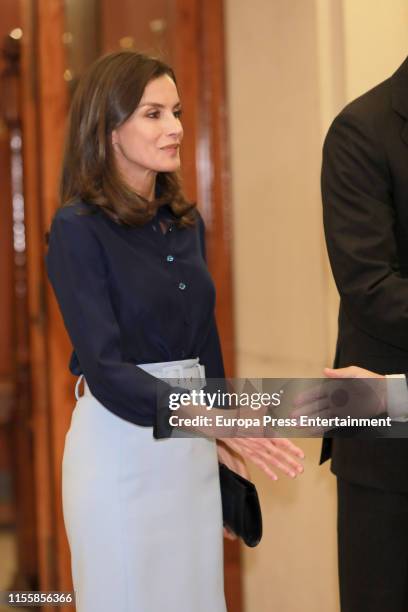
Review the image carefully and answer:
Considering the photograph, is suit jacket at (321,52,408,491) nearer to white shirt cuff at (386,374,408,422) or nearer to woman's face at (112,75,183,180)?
white shirt cuff at (386,374,408,422)

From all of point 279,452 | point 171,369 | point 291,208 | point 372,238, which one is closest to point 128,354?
point 171,369

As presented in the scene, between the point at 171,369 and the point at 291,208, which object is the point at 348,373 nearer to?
the point at 171,369

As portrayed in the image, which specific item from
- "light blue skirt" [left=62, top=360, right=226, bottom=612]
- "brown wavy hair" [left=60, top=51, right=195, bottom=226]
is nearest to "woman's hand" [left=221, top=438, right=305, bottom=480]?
"light blue skirt" [left=62, top=360, right=226, bottom=612]

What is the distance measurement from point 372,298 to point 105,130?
0.64 m

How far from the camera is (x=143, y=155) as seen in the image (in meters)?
1.81

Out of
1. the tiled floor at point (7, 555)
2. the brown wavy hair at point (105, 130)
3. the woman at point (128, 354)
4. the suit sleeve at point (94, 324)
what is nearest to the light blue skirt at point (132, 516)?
the woman at point (128, 354)

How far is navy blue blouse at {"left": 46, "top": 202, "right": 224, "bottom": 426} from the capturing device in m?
1.65

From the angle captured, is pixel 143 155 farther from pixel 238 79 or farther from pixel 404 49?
pixel 238 79

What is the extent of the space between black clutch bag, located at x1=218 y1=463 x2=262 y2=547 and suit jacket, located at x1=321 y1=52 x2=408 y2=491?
194 millimetres

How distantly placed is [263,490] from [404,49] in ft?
4.88

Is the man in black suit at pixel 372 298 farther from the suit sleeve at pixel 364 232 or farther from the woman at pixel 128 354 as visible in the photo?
the woman at pixel 128 354

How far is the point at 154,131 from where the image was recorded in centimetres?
180

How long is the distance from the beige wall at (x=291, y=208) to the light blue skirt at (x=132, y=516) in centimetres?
97

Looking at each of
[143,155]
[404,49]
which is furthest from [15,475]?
[404,49]
